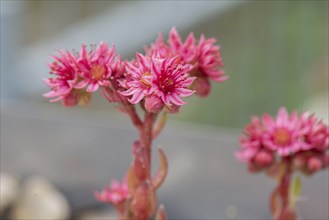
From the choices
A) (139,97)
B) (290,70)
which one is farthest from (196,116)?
(139,97)

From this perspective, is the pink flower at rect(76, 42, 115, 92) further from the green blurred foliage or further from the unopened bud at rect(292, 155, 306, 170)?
the green blurred foliage

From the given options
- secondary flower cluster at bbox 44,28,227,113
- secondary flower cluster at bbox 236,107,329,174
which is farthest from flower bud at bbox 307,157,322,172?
secondary flower cluster at bbox 44,28,227,113

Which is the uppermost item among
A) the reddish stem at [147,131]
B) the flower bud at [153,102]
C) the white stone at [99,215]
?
the flower bud at [153,102]

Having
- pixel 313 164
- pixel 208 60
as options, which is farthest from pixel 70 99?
pixel 313 164

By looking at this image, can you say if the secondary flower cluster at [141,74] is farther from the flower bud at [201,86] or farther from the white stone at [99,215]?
the white stone at [99,215]

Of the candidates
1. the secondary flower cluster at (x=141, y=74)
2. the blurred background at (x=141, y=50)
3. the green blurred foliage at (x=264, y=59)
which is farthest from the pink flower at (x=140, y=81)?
the green blurred foliage at (x=264, y=59)

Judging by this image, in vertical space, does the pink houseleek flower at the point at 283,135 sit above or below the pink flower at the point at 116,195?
above

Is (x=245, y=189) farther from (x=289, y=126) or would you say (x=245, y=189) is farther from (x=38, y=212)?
(x=289, y=126)
